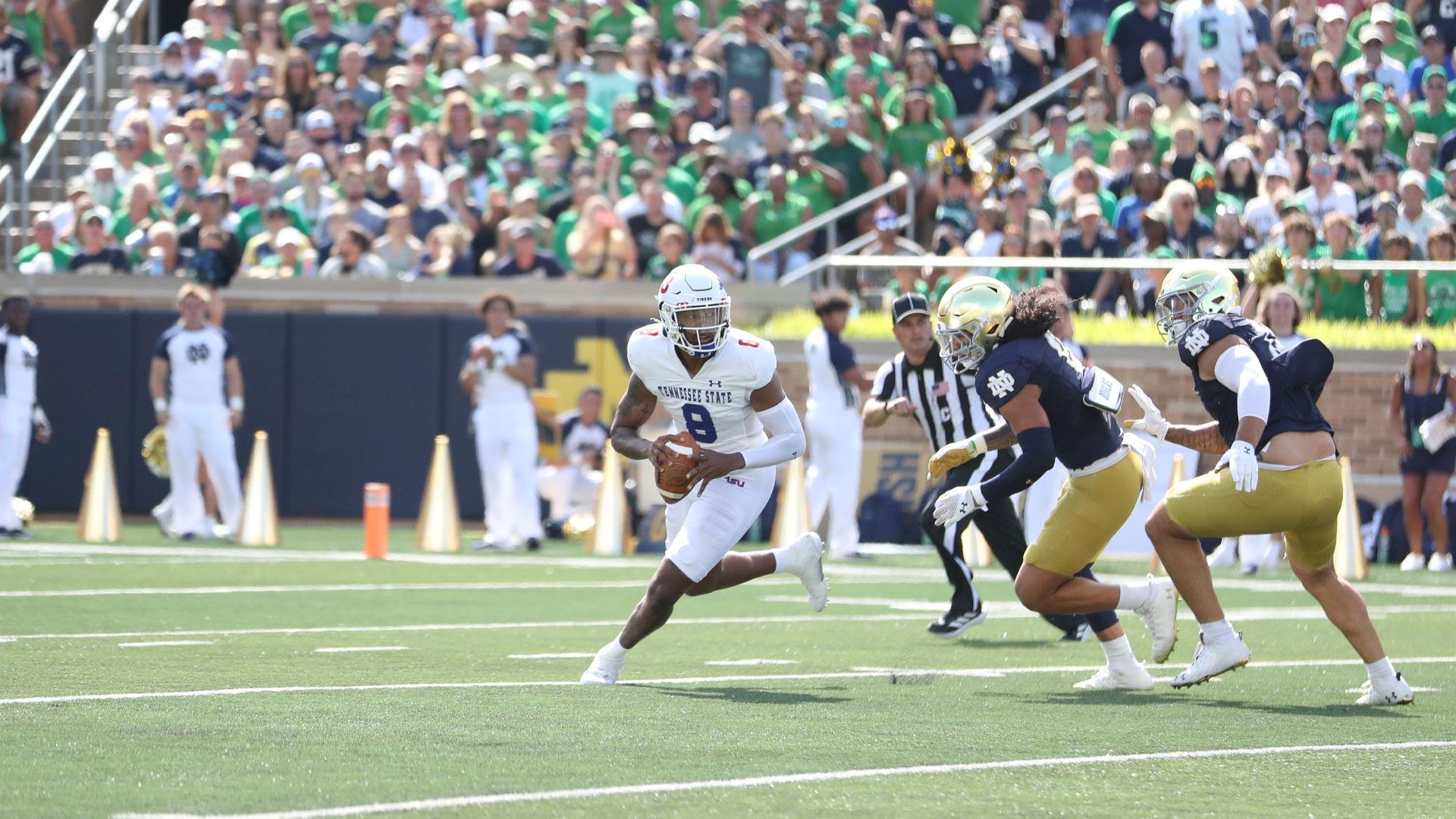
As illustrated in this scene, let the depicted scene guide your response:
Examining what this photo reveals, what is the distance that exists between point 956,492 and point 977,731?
1.43 meters

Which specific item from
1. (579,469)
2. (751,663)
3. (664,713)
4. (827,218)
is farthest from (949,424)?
(827,218)

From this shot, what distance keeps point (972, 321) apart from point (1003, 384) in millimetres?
332

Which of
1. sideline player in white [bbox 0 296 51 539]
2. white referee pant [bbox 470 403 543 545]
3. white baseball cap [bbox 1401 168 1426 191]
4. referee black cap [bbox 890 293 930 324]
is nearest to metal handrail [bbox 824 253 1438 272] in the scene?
white baseball cap [bbox 1401 168 1426 191]

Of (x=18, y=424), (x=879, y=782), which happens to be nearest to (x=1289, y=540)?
(x=879, y=782)

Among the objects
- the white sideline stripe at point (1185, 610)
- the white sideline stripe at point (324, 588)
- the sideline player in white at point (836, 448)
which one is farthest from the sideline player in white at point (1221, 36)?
the white sideline stripe at point (324, 588)

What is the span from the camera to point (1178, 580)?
880 cm

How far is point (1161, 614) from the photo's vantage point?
30.3 ft

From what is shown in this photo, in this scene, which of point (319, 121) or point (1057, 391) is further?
point (319, 121)

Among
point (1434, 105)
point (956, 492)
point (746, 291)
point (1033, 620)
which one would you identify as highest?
point (1434, 105)

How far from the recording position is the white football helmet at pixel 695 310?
8.99m

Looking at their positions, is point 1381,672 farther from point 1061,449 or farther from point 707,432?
point 707,432

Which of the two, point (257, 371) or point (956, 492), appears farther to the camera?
point (257, 371)

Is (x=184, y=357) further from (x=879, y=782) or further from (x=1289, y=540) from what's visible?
(x=879, y=782)

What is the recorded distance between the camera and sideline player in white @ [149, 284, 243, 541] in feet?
58.7
